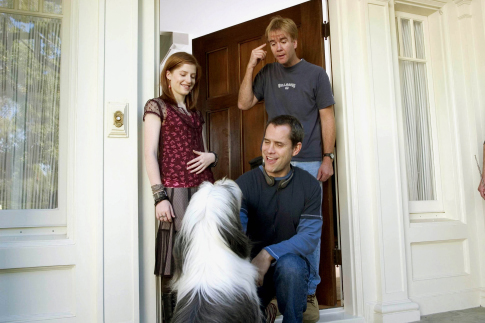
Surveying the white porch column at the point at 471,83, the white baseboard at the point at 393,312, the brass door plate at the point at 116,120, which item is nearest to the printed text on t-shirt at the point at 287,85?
the brass door plate at the point at 116,120

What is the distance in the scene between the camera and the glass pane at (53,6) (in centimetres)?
239

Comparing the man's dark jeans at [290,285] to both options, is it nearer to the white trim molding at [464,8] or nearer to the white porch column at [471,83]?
the white porch column at [471,83]

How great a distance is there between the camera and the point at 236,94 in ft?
11.0

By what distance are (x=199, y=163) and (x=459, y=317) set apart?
2066 mm

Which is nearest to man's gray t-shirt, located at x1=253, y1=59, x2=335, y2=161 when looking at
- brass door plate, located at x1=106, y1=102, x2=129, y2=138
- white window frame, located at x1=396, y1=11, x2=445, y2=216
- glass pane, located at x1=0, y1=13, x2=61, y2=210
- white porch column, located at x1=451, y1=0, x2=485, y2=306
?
white window frame, located at x1=396, y1=11, x2=445, y2=216

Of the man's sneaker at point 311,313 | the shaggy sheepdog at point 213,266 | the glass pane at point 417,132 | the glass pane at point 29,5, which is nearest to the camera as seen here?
the shaggy sheepdog at point 213,266

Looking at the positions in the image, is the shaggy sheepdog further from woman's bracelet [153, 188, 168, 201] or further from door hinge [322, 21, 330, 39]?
door hinge [322, 21, 330, 39]

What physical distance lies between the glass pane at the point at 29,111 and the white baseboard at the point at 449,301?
2482 mm

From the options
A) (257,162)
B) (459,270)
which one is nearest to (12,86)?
(257,162)

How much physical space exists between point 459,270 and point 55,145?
288 centimetres

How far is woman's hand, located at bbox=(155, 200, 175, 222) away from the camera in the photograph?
212 centimetres

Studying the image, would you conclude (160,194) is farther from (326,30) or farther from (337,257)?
(326,30)

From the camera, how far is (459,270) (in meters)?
3.12

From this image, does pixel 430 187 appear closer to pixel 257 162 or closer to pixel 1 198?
pixel 257 162
